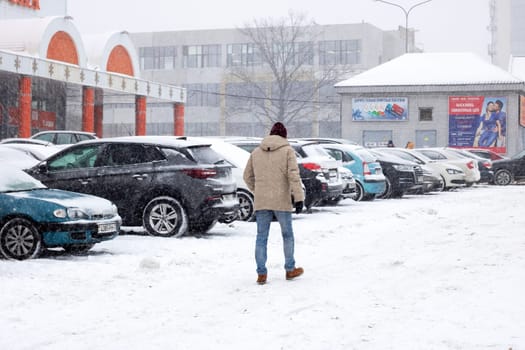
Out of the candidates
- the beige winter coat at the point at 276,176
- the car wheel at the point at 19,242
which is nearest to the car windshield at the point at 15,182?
the car wheel at the point at 19,242

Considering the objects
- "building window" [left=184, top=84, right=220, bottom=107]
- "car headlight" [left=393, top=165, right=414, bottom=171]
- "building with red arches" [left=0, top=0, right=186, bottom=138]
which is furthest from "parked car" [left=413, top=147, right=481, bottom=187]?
"building window" [left=184, top=84, right=220, bottom=107]

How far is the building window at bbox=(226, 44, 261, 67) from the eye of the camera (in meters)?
93.8

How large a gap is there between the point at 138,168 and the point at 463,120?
34.8 meters

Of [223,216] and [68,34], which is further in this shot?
[68,34]

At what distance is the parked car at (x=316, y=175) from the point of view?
1825cm

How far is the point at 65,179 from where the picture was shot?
14484 millimetres

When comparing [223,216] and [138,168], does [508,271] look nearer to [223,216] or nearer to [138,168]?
[223,216]

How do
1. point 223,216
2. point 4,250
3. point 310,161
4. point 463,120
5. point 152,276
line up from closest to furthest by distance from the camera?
point 152,276, point 4,250, point 223,216, point 310,161, point 463,120

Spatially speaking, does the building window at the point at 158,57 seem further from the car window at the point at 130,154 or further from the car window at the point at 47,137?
the car window at the point at 130,154

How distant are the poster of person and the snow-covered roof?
979 millimetres

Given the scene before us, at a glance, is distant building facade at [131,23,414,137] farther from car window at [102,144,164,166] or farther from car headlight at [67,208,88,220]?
car headlight at [67,208,88,220]

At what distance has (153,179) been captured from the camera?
1410 cm

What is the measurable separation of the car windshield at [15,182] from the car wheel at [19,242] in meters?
0.63

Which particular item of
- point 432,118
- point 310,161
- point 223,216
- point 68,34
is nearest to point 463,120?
point 432,118
